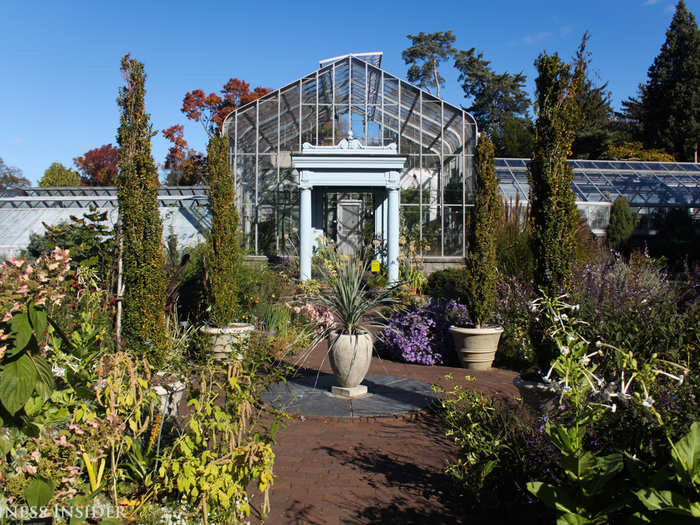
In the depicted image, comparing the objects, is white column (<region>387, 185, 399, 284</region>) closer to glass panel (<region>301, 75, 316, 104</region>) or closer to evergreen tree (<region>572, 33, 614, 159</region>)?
glass panel (<region>301, 75, 316, 104</region>)

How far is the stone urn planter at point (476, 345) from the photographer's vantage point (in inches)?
312

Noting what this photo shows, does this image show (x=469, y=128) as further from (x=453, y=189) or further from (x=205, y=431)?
(x=205, y=431)

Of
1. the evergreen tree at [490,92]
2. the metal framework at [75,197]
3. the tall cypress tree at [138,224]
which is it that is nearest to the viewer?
the tall cypress tree at [138,224]

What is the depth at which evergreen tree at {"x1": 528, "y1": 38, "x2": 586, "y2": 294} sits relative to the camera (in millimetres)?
5906

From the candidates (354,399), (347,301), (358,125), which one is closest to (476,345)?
(354,399)

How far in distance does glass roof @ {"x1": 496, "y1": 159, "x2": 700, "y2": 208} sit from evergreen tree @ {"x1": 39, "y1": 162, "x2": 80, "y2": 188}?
24.0m

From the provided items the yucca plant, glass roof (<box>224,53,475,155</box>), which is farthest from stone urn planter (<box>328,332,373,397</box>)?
glass roof (<box>224,53,475,155</box>)

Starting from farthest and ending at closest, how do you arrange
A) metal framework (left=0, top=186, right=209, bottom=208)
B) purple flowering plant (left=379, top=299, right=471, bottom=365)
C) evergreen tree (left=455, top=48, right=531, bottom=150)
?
evergreen tree (left=455, top=48, right=531, bottom=150) → metal framework (left=0, top=186, right=209, bottom=208) → purple flowering plant (left=379, top=299, right=471, bottom=365)

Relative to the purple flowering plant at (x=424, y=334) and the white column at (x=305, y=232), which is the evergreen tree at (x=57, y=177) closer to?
the white column at (x=305, y=232)

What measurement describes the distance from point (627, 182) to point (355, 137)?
38.3 ft

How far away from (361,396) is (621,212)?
16.3 metres

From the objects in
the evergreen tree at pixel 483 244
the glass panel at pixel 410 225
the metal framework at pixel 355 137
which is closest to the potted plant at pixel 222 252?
the evergreen tree at pixel 483 244

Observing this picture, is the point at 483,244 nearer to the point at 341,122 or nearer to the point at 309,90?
the point at 341,122

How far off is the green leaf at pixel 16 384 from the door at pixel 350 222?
15.9 metres
